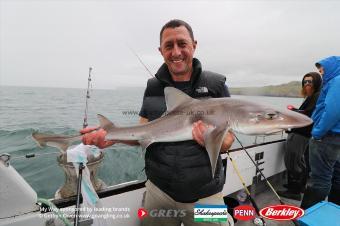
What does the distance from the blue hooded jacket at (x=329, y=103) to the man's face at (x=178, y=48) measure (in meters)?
2.55

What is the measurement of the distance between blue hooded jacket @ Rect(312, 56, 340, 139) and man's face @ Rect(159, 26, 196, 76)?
2.55 m

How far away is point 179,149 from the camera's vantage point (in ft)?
8.32

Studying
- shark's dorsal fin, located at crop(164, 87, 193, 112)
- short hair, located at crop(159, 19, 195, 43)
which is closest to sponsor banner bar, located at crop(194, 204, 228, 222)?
shark's dorsal fin, located at crop(164, 87, 193, 112)

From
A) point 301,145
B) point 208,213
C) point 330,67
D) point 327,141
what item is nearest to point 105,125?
point 208,213

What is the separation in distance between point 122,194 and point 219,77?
6.57ft

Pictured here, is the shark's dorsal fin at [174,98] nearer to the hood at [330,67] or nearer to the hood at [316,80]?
the hood at [330,67]

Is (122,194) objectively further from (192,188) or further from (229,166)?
(229,166)

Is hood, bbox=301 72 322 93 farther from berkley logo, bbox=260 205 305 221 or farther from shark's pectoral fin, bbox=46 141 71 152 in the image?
shark's pectoral fin, bbox=46 141 71 152

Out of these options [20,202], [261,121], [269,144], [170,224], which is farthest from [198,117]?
[269,144]

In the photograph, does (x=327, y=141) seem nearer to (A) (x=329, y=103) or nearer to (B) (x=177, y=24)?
(A) (x=329, y=103)

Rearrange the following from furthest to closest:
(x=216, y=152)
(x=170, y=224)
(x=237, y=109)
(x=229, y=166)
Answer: (x=229, y=166) < (x=170, y=224) < (x=237, y=109) < (x=216, y=152)

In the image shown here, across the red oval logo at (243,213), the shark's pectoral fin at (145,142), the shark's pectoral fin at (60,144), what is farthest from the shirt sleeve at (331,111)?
the shark's pectoral fin at (60,144)

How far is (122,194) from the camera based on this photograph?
3.26 m

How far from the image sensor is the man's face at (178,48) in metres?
2.60
